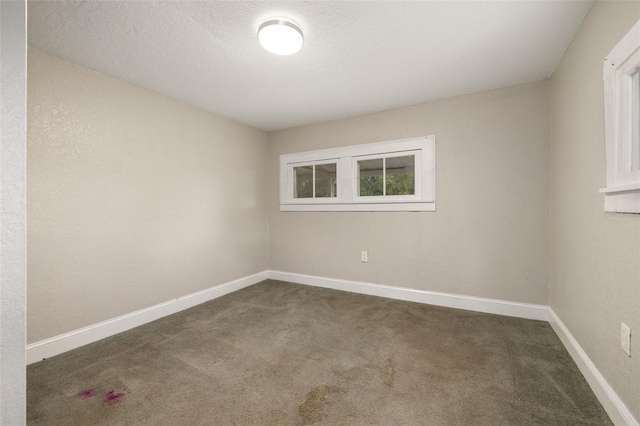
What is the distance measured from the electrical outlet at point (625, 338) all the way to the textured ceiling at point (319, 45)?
1818 mm

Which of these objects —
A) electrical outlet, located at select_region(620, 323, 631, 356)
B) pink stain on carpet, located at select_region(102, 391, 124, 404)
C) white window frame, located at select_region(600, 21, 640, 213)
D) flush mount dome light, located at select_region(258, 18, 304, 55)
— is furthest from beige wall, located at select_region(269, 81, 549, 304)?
pink stain on carpet, located at select_region(102, 391, 124, 404)

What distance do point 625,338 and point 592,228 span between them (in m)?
0.64

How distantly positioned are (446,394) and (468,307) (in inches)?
60.0

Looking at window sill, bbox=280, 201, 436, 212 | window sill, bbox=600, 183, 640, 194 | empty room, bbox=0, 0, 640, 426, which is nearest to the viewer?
window sill, bbox=600, 183, 640, 194

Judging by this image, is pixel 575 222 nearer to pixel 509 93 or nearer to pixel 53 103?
pixel 509 93

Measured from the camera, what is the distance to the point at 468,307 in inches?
111

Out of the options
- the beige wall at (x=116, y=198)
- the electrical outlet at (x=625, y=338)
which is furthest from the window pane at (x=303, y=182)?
the electrical outlet at (x=625, y=338)

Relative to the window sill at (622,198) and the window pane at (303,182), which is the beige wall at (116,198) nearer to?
the window pane at (303,182)

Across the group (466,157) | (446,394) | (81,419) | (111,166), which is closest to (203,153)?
(111,166)

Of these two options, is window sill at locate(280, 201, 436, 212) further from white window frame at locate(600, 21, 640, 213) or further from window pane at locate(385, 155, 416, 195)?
white window frame at locate(600, 21, 640, 213)

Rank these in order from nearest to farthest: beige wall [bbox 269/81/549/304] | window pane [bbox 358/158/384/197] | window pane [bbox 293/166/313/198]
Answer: beige wall [bbox 269/81/549/304] < window pane [bbox 358/158/384/197] < window pane [bbox 293/166/313/198]

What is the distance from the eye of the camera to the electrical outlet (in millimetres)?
1240

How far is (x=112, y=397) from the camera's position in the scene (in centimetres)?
154

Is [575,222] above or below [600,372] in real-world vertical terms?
above
